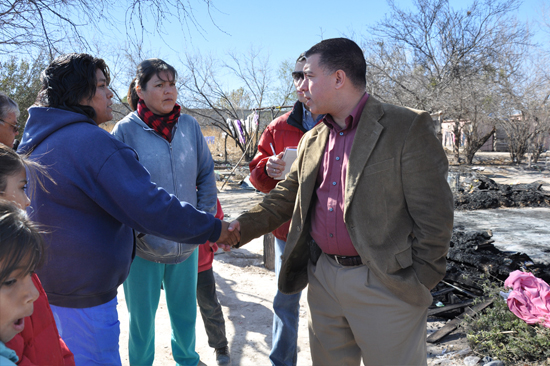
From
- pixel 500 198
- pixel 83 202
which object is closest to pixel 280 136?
pixel 83 202

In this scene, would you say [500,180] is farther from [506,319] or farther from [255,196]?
[506,319]

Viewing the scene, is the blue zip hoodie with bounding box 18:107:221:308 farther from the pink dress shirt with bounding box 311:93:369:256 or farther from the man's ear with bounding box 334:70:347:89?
the man's ear with bounding box 334:70:347:89

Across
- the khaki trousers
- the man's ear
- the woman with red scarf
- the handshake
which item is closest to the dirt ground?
the woman with red scarf

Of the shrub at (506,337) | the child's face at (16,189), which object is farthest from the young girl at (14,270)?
the shrub at (506,337)

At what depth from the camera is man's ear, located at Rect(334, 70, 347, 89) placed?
2262 millimetres

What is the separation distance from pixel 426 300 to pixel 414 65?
75.1 ft

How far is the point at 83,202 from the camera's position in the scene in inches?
75.7

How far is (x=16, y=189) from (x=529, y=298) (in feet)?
12.8

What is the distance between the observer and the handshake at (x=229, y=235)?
2535mm

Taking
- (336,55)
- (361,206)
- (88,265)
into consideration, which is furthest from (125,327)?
(336,55)

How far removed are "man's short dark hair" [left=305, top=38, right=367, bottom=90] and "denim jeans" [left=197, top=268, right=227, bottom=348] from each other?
2303mm

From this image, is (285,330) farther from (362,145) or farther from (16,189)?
(16,189)

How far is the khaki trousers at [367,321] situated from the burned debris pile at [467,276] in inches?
78.3

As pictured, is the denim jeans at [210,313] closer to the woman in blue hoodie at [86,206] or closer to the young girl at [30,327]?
the woman in blue hoodie at [86,206]
